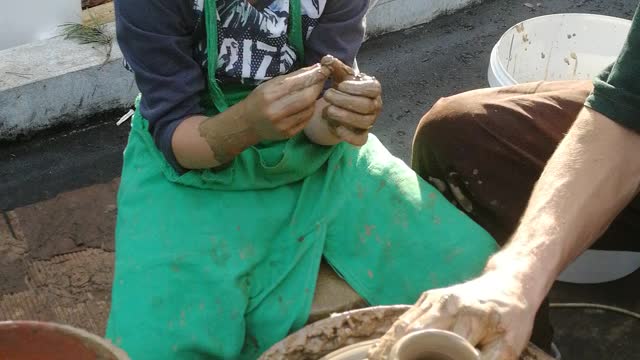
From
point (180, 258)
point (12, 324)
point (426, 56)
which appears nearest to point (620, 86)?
point (180, 258)

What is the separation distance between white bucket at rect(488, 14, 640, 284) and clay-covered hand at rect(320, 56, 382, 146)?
3.56ft

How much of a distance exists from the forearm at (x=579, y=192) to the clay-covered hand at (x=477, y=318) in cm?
19

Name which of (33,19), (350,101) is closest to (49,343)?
(350,101)

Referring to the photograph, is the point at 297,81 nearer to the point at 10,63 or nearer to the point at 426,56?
the point at 10,63

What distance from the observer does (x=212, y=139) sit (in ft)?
5.82

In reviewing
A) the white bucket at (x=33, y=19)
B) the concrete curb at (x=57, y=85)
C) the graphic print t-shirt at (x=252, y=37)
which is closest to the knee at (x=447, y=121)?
the graphic print t-shirt at (x=252, y=37)

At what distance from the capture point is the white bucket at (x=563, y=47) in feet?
9.48

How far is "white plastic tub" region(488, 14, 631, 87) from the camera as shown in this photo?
291 centimetres

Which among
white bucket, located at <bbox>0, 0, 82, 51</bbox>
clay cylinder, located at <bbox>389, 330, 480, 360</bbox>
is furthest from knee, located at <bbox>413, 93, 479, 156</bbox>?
white bucket, located at <bbox>0, 0, 82, 51</bbox>

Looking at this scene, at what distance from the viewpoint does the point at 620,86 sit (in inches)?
70.7

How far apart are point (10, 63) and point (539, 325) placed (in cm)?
250

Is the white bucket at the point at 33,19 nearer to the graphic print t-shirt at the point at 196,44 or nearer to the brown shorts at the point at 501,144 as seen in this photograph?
the graphic print t-shirt at the point at 196,44

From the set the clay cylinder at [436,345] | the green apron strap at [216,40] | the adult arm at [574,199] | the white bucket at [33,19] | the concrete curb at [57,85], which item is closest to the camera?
the clay cylinder at [436,345]

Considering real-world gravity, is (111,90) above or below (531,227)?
below
